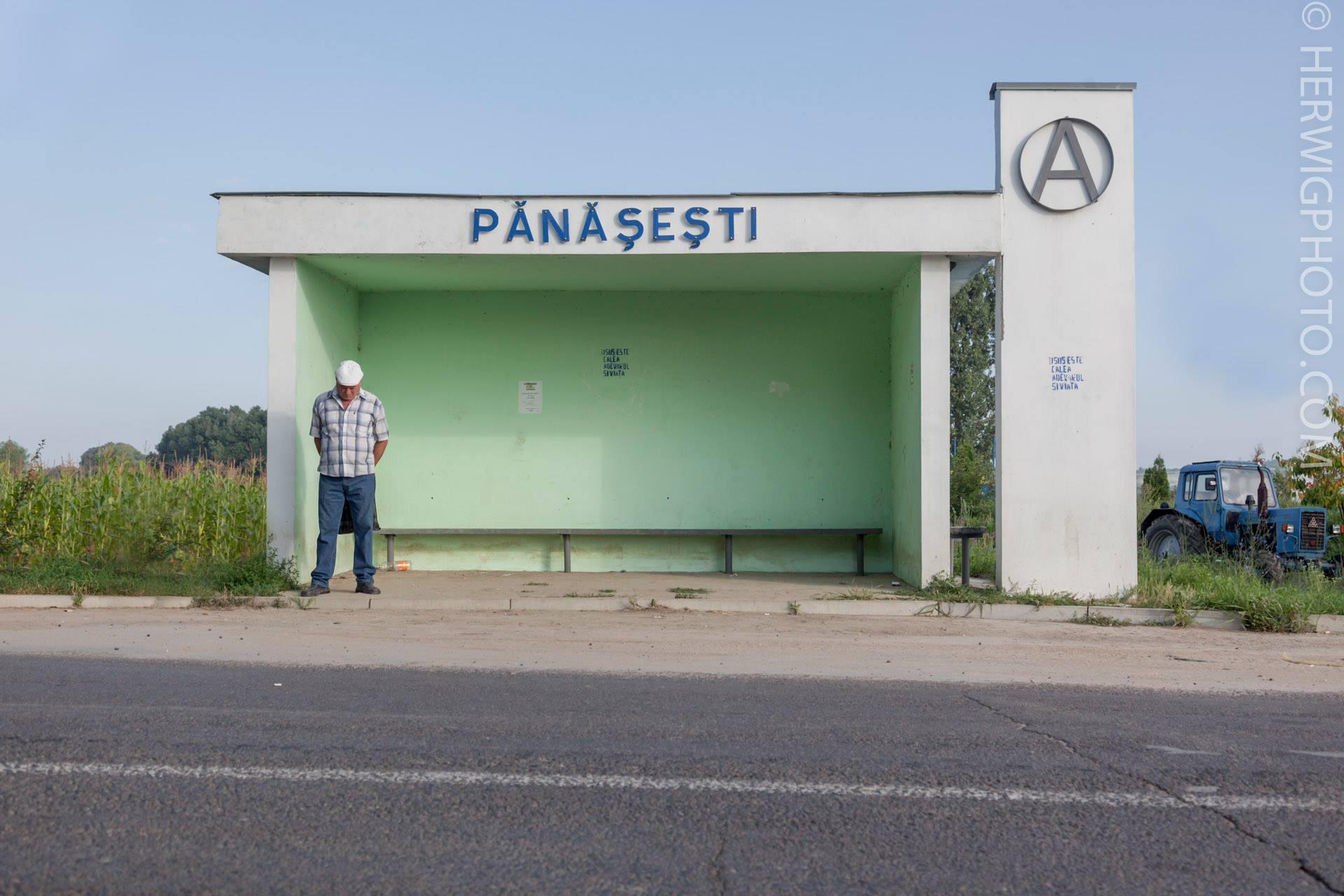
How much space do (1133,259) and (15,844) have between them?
993 centimetres

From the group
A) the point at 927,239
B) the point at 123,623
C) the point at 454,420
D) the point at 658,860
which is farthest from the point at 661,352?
the point at 658,860

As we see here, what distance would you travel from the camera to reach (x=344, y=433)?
1014cm

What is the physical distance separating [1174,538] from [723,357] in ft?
26.5

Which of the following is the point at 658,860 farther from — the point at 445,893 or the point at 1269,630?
the point at 1269,630

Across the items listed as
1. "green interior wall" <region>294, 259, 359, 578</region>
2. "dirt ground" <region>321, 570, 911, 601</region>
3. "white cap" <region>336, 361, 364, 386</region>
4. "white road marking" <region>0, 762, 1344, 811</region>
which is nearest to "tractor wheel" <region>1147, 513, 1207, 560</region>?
"dirt ground" <region>321, 570, 911, 601</region>

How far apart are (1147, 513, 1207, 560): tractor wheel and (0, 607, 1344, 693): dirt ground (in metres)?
6.74

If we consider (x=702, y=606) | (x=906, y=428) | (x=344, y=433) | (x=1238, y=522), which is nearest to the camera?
(x=702, y=606)

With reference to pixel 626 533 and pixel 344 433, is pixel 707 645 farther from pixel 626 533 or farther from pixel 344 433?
pixel 626 533

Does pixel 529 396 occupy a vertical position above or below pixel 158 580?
above

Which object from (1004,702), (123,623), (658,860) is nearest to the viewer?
(658,860)

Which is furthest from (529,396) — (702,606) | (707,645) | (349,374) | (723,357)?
(707,645)

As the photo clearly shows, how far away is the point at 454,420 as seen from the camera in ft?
42.5

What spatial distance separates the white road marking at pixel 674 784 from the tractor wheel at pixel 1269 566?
10.3m

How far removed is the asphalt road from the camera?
3.19 metres
